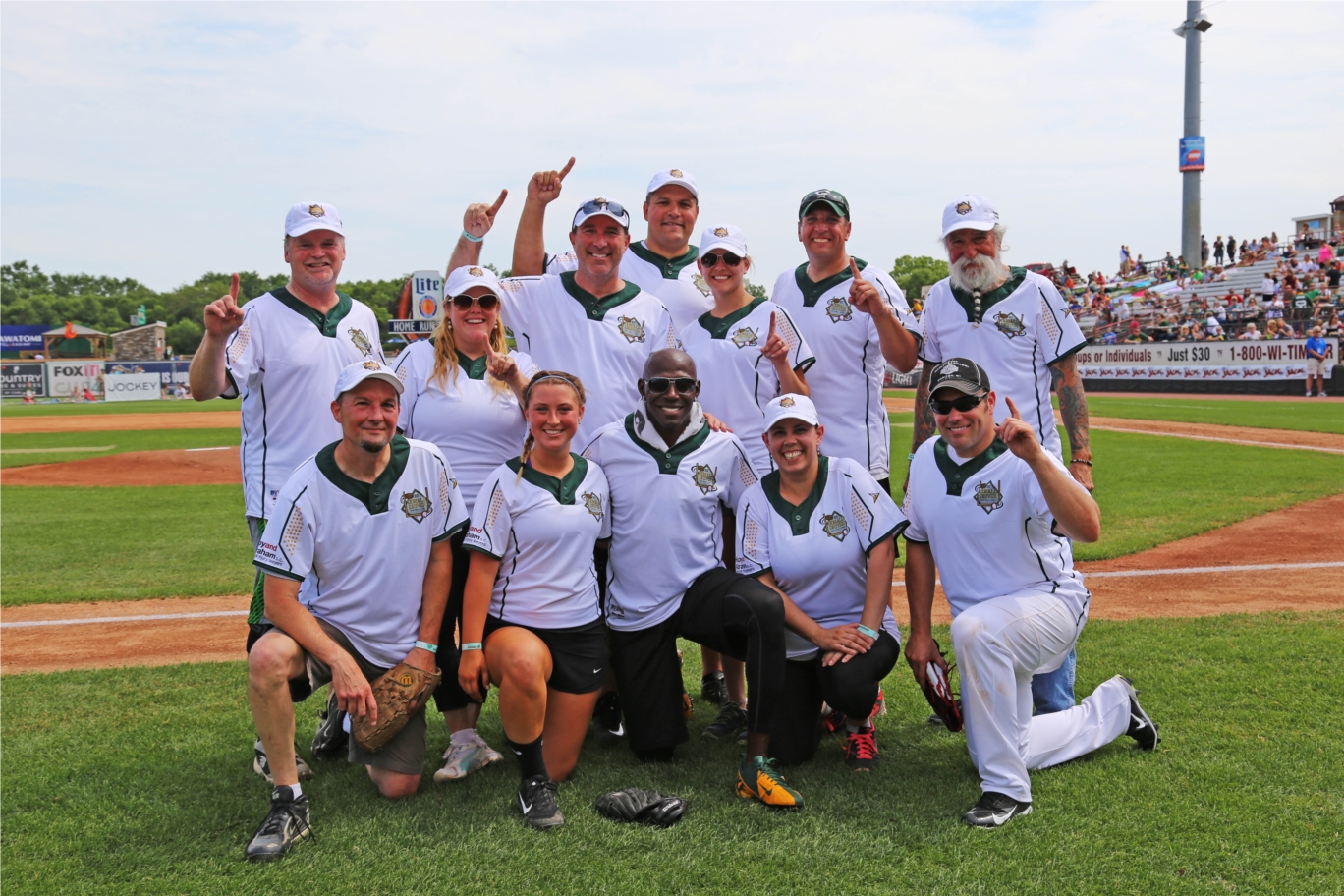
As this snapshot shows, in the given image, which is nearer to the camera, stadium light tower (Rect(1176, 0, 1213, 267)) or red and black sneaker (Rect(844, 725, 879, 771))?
red and black sneaker (Rect(844, 725, 879, 771))

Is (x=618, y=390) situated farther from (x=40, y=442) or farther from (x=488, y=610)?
(x=40, y=442)

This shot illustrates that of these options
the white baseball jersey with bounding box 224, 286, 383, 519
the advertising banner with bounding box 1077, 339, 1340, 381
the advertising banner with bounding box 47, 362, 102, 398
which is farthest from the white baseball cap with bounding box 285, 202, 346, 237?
the advertising banner with bounding box 47, 362, 102, 398

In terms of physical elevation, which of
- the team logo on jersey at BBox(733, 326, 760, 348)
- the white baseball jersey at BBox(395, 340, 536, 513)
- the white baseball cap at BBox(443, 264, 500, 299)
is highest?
the white baseball cap at BBox(443, 264, 500, 299)

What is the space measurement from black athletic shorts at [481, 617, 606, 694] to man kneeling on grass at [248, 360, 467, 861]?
0.42 m

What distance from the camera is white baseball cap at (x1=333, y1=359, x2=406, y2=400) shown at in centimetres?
407

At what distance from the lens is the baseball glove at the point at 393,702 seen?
4184 mm

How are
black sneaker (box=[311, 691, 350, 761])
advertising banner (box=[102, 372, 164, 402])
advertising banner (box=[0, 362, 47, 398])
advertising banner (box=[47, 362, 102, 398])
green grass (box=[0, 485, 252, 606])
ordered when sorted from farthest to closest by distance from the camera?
advertising banner (box=[47, 362, 102, 398]), advertising banner (box=[0, 362, 47, 398]), advertising banner (box=[102, 372, 164, 402]), green grass (box=[0, 485, 252, 606]), black sneaker (box=[311, 691, 350, 761])

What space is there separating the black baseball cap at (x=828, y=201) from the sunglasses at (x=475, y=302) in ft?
5.56

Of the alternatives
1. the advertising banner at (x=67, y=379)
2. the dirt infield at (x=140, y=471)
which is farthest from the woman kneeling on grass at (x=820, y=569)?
the advertising banner at (x=67, y=379)

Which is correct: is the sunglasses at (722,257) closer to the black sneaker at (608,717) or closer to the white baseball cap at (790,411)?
the white baseball cap at (790,411)

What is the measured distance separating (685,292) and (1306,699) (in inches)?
154

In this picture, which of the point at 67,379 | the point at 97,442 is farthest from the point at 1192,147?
the point at 67,379

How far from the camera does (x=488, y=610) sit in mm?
4418

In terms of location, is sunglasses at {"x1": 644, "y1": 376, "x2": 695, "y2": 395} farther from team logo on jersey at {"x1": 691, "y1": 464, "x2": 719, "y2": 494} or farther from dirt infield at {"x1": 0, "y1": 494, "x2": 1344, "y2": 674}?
dirt infield at {"x1": 0, "y1": 494, "x2": 1344, "y2": 674}
